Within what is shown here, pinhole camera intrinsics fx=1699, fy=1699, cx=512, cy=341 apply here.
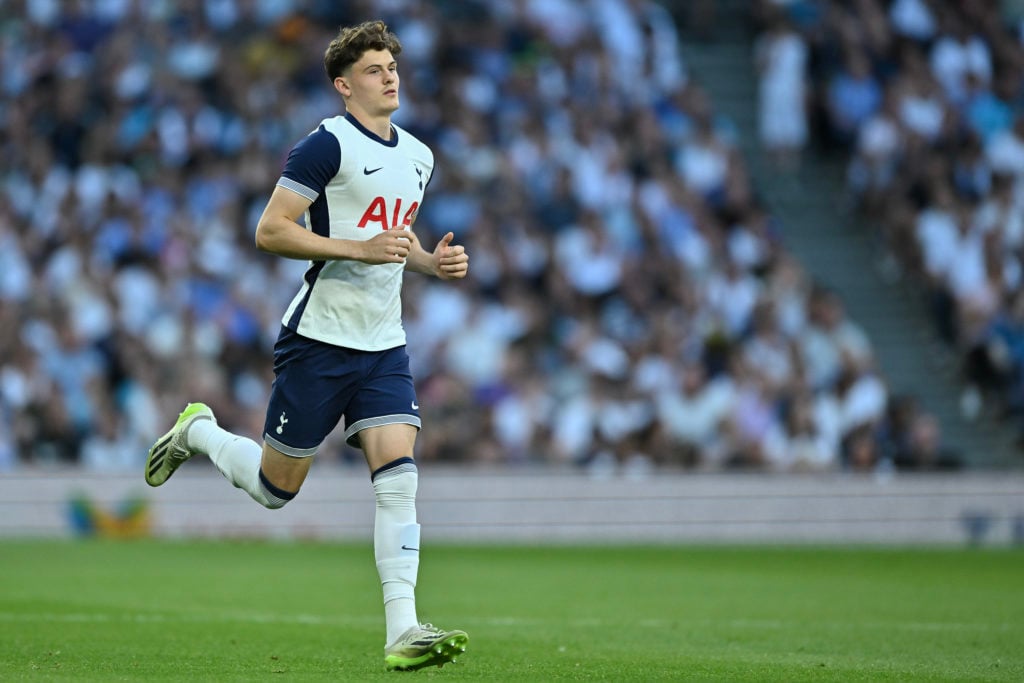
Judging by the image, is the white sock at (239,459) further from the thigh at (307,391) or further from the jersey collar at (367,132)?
the jersey collar at (367,132)

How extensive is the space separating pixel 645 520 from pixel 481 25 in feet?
26.5

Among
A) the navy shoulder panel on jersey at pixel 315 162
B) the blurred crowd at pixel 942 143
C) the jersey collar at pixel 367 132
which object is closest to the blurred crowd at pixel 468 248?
the blurred crowd at pixel 942 143

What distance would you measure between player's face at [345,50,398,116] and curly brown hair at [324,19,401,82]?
0.10 ft

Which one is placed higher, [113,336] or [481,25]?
[481,25]

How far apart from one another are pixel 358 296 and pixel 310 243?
1.51ft

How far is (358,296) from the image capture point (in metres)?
7.95

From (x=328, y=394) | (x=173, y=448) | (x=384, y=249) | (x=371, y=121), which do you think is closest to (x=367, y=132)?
(x=371, y=121)

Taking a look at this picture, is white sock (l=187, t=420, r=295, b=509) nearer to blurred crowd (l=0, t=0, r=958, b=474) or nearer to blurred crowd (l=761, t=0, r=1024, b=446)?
blurred crowd (l=0, t=0, r=958, b=474)

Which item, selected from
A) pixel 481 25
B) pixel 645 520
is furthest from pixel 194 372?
pixel 481 25

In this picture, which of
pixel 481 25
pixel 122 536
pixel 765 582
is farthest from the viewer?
pixel 481 25

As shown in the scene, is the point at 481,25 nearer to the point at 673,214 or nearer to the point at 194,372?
the point at 673,214

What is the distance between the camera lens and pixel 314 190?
7.73 meters

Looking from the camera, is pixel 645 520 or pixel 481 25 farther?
pixel 481 25

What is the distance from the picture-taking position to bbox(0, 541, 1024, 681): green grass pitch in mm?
8031
